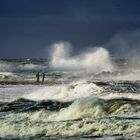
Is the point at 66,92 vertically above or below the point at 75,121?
above

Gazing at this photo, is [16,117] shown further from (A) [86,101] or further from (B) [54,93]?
(B) [54,93]

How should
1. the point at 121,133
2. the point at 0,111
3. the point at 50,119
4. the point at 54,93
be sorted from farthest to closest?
the point at 54,93 → the point at 0,111 → the point at 50,119 → the point at 121,133

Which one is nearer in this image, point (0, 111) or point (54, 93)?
point (0, 111)

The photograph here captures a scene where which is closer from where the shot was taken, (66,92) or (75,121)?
(75,121)

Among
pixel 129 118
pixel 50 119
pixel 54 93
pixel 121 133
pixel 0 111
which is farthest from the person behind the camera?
pixel 54 93

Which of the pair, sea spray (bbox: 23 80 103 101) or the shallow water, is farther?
sea spray (bbox: 23 80 103 101)

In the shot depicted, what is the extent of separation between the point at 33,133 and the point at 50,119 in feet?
10.5

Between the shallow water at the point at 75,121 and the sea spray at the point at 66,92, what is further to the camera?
the sea spray at the point at 66,92

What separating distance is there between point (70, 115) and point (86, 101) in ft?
3.91

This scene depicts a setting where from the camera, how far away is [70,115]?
2538 cm

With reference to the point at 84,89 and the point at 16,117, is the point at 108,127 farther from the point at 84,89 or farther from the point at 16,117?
Result: the point at 84,89

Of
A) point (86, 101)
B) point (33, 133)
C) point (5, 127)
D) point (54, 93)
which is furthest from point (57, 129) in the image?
point (54, 93)

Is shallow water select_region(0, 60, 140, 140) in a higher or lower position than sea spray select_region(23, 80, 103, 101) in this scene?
lower

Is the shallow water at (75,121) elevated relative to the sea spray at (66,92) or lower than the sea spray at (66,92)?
lower
